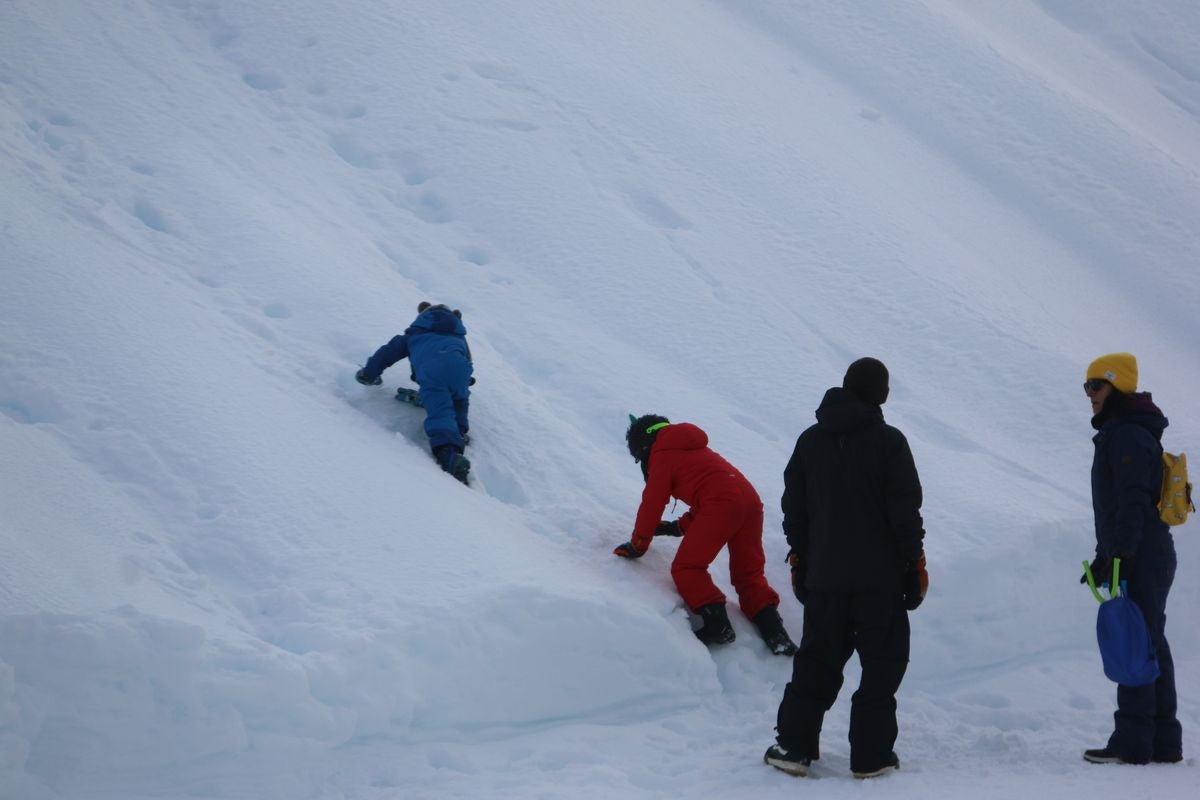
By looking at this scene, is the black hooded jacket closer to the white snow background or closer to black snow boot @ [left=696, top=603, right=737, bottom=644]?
the white snow background

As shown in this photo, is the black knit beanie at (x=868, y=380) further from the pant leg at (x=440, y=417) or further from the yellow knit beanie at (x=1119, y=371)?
the pant leg at (x=440, y=417)

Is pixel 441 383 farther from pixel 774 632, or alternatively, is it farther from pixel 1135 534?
pixel 1135 534

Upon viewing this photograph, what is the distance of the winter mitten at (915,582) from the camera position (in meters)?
4.30

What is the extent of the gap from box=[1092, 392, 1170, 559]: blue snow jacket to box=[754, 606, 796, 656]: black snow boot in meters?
1.68

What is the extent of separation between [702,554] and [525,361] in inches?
114

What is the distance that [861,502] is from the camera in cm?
431

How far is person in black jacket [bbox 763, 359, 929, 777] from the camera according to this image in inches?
168

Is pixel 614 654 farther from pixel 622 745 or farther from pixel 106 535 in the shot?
pixel 106 535

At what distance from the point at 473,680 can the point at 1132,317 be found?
27.9 feet

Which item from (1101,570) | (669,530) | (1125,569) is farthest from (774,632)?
(1125,569)

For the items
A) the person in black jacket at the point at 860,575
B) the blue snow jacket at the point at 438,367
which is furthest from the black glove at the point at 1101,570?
the blue snow jacket at the point at 438,367

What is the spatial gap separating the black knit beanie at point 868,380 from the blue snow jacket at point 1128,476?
101 centimetres

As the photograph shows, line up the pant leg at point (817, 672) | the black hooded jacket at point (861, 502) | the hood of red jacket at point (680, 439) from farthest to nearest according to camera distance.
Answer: the hood of red jacket at point (680, 439) < the pant leg at point (817, 672) < the black hooded jacket at point (861, 502)

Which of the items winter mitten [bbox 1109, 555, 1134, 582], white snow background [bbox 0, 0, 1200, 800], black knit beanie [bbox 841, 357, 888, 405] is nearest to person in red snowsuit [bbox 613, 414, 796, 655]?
white snow background [bbox 0, 0, 1200, 800]
